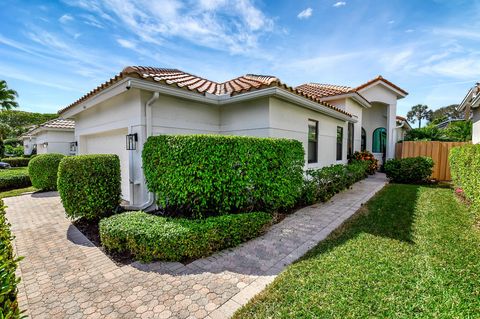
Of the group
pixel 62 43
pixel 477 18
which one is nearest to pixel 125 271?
pixel 62 43

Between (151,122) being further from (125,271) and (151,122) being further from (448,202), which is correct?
(448,202)

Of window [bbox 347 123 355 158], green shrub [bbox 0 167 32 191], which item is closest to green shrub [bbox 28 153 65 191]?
green shrub [bbox 0 167 32 191]

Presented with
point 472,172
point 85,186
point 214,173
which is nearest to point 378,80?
point 472,172

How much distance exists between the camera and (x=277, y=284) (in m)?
3.18

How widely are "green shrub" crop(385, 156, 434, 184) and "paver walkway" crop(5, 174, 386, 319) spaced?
8656 mm

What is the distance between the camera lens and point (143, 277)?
3510 mm

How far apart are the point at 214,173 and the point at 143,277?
7.66 ft

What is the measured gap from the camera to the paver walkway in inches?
112

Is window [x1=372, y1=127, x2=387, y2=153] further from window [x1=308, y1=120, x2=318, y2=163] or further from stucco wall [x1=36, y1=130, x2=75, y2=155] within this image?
stucco wall [x1=36, y1=130, x2=75, y2=155]

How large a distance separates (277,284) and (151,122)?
206 inches

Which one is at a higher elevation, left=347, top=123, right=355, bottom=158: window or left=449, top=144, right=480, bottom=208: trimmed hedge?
left=347, top=123, right=355, bottom=158: window

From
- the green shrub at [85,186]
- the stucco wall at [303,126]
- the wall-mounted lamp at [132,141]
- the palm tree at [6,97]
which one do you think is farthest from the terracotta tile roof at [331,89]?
the palm tree at [6,97]

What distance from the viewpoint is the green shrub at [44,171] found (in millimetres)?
10742

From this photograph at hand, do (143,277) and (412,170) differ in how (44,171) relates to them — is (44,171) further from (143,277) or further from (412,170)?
(412,170)
